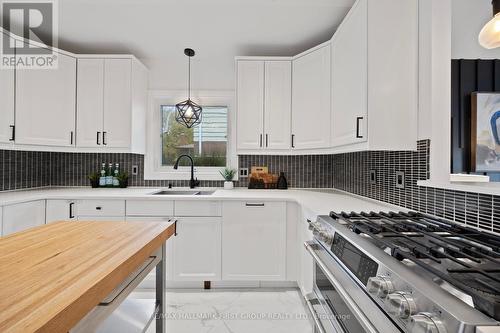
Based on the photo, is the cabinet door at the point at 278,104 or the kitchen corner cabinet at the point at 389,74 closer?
the kitchen corner cabinet at the point at 389,74

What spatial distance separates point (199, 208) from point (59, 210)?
1241 millimetres

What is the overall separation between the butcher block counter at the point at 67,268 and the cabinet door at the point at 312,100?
1.66m

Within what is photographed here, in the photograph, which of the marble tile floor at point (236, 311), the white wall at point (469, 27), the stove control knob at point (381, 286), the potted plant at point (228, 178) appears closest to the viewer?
the stove control knob at point (381, 286)

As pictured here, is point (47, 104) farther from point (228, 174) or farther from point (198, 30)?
point (228, 174)

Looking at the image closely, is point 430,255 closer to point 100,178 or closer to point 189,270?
point 189,270

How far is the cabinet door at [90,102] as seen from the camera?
8.61 ft

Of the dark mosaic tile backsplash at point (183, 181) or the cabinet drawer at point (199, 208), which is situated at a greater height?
the dark mosaic tile backsplash at point (183, 181)

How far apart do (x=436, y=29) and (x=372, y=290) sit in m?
1.40

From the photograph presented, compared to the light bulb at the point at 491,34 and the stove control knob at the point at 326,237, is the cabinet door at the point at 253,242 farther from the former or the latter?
the light bulb at the point at 491,34

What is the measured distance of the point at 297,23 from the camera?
89.9 inches

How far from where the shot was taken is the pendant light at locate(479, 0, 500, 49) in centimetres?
104

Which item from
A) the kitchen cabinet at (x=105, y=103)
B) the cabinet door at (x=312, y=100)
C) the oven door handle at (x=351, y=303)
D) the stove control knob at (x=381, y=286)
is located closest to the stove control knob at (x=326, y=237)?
the oven door handle at (x=351, y=303)

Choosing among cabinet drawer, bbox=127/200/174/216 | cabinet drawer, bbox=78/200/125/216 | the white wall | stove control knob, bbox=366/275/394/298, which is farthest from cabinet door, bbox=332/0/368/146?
cabinet drawer, bbox=78/200/125/216

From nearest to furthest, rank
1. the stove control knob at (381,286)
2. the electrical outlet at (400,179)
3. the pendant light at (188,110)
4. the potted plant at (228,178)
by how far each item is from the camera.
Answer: the stove control knob at (381,286) < the electrical outlet at (400,179) < the pendant light at (188,110) < the potted plant at (228,178)
